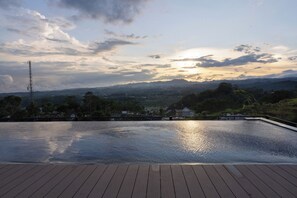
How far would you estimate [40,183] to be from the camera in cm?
307

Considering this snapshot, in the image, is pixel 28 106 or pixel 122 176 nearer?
pixel 122 176

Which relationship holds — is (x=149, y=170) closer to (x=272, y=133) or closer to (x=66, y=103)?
(x=272, y=133)

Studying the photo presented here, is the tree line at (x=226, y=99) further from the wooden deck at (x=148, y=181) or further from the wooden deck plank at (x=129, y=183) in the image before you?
the wooden deck plank at (x=129, y=183)

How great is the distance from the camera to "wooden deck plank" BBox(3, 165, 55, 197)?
2794 millimetres

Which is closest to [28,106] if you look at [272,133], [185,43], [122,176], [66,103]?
[66,103]

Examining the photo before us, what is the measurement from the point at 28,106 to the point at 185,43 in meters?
6.51

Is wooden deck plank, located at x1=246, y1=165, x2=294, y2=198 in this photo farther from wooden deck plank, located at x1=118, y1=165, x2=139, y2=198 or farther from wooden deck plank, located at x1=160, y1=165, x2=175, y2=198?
wooden deck plank, located at x1=118, y1=165, x2=139, y2=198

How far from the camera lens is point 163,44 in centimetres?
1067

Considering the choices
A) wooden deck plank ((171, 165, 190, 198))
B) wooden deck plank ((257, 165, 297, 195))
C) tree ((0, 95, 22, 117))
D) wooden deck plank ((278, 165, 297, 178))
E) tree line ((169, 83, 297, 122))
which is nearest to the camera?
wooden deck plank ((171, 165, 190, 198))

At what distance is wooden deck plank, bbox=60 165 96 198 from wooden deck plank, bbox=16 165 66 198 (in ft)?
0.97

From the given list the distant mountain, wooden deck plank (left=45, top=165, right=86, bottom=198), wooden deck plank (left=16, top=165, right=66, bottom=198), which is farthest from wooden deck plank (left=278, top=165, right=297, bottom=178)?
the distant mountain

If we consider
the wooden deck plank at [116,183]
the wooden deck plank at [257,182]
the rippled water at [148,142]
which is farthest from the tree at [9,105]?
the wooden deck plank at [257,182]

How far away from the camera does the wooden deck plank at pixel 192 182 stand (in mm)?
2717

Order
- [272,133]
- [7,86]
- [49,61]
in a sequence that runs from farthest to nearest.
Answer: [7,86] < [49,61] < [272,133]
